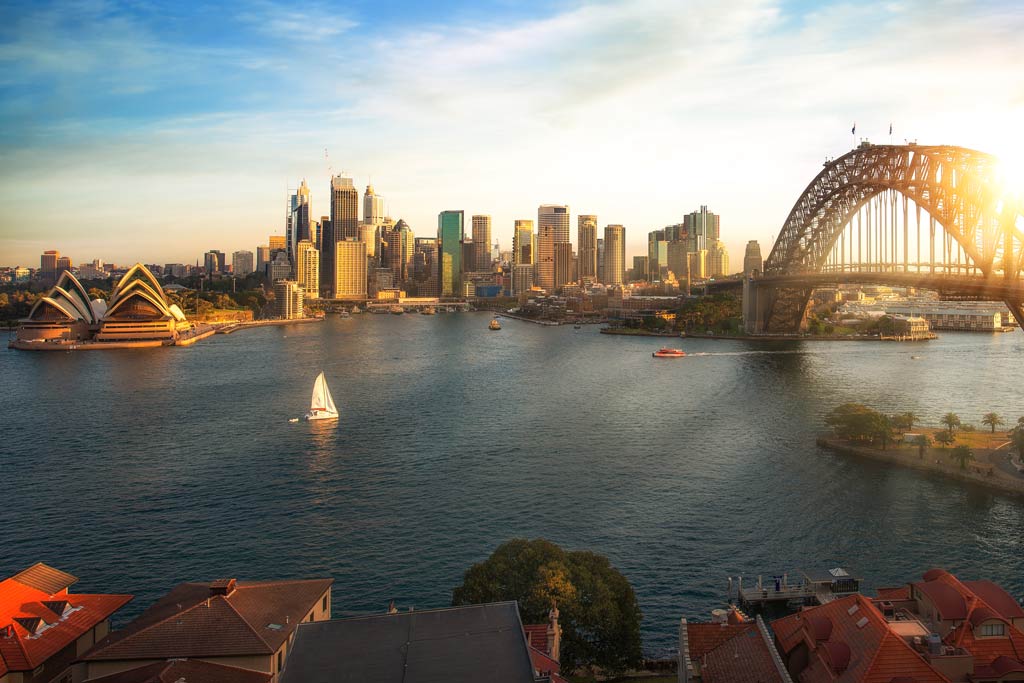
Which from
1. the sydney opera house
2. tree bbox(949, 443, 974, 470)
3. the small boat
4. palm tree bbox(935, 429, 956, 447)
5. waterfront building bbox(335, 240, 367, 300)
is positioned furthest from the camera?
waterfront building bbox(335, 240, 367, 300)

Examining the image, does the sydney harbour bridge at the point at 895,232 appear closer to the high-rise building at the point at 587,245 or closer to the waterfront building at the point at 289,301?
the waterfront building at the point at 289,301

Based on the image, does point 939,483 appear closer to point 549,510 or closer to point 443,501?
point 549,510

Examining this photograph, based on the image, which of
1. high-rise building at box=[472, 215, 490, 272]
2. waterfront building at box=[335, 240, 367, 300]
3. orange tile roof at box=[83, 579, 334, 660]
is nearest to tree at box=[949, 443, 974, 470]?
orange tile roof at box=[83, 579, 334, 660]

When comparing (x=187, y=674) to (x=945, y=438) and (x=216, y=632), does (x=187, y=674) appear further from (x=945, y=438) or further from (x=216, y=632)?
(x=945, y=438)

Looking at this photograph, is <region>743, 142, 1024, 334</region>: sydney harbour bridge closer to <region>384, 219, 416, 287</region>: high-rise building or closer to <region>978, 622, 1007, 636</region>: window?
<region>978, 622, 1007, 636</region>: window

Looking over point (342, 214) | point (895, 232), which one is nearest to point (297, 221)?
point (342, 214)

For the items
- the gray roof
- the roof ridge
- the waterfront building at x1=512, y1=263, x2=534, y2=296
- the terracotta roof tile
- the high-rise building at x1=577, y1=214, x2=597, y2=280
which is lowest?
the terracotta roof tile
